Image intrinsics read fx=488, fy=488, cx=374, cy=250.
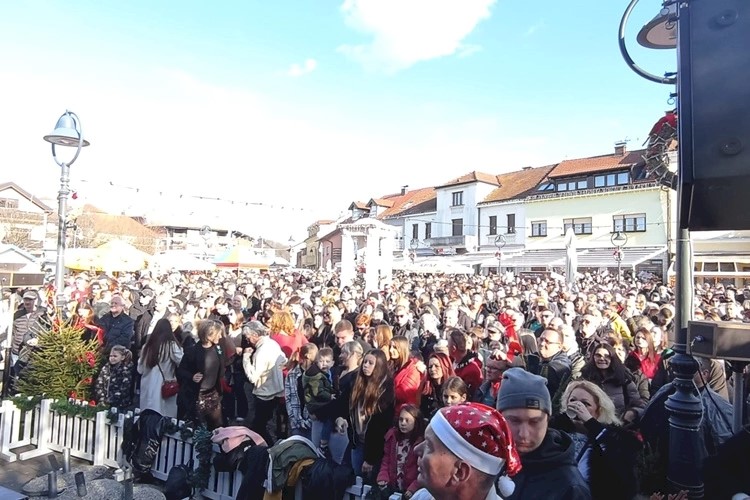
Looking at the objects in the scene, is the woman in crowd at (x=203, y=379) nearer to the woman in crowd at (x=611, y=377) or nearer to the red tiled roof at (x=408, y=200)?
the woman in crowd at (x=611, y=377)

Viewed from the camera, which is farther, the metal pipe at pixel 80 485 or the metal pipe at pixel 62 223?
the metal pipe at pixel 62 223

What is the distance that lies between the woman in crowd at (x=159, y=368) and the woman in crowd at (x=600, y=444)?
4.41m

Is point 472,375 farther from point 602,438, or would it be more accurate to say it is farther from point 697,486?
point 697,486

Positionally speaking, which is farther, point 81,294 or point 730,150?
point 81,294

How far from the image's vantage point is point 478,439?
1.72 meters

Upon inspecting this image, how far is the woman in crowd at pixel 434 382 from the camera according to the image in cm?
475

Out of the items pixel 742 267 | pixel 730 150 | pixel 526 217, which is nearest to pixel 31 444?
pixel 730 150

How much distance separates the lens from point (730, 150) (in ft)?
4.08

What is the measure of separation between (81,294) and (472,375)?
10.9 meters

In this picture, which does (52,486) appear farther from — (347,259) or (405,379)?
(347,259)

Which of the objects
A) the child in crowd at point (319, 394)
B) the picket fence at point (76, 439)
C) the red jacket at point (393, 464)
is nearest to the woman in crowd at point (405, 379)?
the red jacket at point (393, 464)

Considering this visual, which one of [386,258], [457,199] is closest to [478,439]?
[386,258]

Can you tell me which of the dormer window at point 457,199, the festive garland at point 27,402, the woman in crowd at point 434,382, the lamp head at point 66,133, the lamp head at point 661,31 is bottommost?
the festive garland at point 27,402

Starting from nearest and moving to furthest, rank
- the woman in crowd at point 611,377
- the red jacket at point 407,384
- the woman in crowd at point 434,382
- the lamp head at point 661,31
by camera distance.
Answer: the lamp head at point 661,31 < the woman in crowd at point 611,377 < the red jacket at point 407,384 < the woman in crowd at point 434,382
